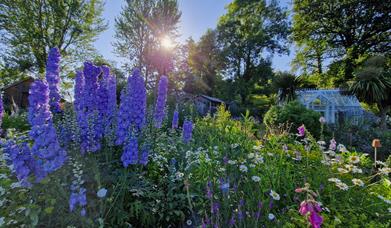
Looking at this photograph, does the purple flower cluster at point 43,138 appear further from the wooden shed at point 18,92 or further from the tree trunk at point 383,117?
the wooden shed at point 18,92

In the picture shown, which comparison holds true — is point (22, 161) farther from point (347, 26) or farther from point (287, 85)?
point (347, 26)

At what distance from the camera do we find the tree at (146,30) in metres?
18.2

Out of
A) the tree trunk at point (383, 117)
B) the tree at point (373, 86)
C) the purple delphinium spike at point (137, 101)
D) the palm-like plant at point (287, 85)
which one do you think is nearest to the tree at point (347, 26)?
the palm-like plant at point (287, 85)

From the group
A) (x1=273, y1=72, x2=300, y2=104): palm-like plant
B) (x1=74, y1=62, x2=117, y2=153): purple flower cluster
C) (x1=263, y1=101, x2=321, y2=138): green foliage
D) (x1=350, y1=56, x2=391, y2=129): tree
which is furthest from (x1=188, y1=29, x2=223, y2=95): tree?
(x1=74, y1=62, x2=117, y2=153): purple flower cluster

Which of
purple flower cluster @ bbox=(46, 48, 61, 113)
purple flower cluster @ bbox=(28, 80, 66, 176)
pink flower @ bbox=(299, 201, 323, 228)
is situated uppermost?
purple flower cluster @ bbox=(46, 48, 61, 113)

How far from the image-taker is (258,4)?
24.1m

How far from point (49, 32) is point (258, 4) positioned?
1904 cm

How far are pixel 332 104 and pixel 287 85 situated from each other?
2.54m

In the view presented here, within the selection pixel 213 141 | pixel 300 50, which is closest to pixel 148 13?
pixel 300 50

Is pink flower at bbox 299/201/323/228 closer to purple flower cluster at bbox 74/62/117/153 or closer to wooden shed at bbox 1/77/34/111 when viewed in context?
purple flower cluster at bbox 74/62/117/153

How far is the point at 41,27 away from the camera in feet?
61.3

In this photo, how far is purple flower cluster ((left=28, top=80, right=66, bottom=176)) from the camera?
1514mm

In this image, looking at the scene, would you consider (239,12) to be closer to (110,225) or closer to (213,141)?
(213,141)

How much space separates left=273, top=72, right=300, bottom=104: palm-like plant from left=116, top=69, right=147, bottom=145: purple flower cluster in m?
12.8
